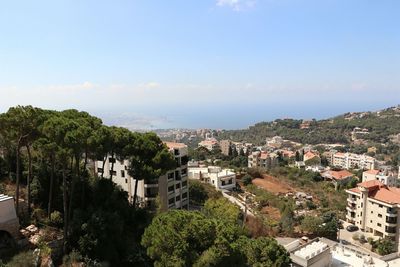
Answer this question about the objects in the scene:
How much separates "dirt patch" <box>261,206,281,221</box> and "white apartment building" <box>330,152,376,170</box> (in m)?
53.2

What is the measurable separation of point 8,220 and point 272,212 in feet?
74.2

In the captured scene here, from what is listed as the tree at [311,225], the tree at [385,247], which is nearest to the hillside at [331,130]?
the tree at [385,247]

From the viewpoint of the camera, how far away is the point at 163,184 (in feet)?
77.5

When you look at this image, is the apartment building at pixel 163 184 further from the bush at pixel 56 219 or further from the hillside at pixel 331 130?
the hillside at pixel 331 130

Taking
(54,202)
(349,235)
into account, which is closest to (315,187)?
(349,235)

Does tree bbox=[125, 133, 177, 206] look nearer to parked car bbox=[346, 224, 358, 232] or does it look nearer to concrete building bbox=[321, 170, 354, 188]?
parked car bbox=[346, 224, 358, 232]

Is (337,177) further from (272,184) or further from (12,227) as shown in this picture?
(12,227)

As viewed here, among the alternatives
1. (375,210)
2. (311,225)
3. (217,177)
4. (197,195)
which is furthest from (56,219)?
(375,210)

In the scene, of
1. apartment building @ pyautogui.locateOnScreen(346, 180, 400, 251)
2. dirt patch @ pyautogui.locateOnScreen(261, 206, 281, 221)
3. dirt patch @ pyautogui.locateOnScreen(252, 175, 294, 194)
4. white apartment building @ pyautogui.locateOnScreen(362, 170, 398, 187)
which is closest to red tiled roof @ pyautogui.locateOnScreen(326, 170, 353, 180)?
white apartment building @ pyautogui.locateOnScreen(362, 170, 398, 187)

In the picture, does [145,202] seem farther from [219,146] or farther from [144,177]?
[219,146]

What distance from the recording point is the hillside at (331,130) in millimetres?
119538

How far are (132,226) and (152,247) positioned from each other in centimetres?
530

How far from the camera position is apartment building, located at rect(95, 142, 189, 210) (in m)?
22.4

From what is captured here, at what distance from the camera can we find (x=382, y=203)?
2953cm
